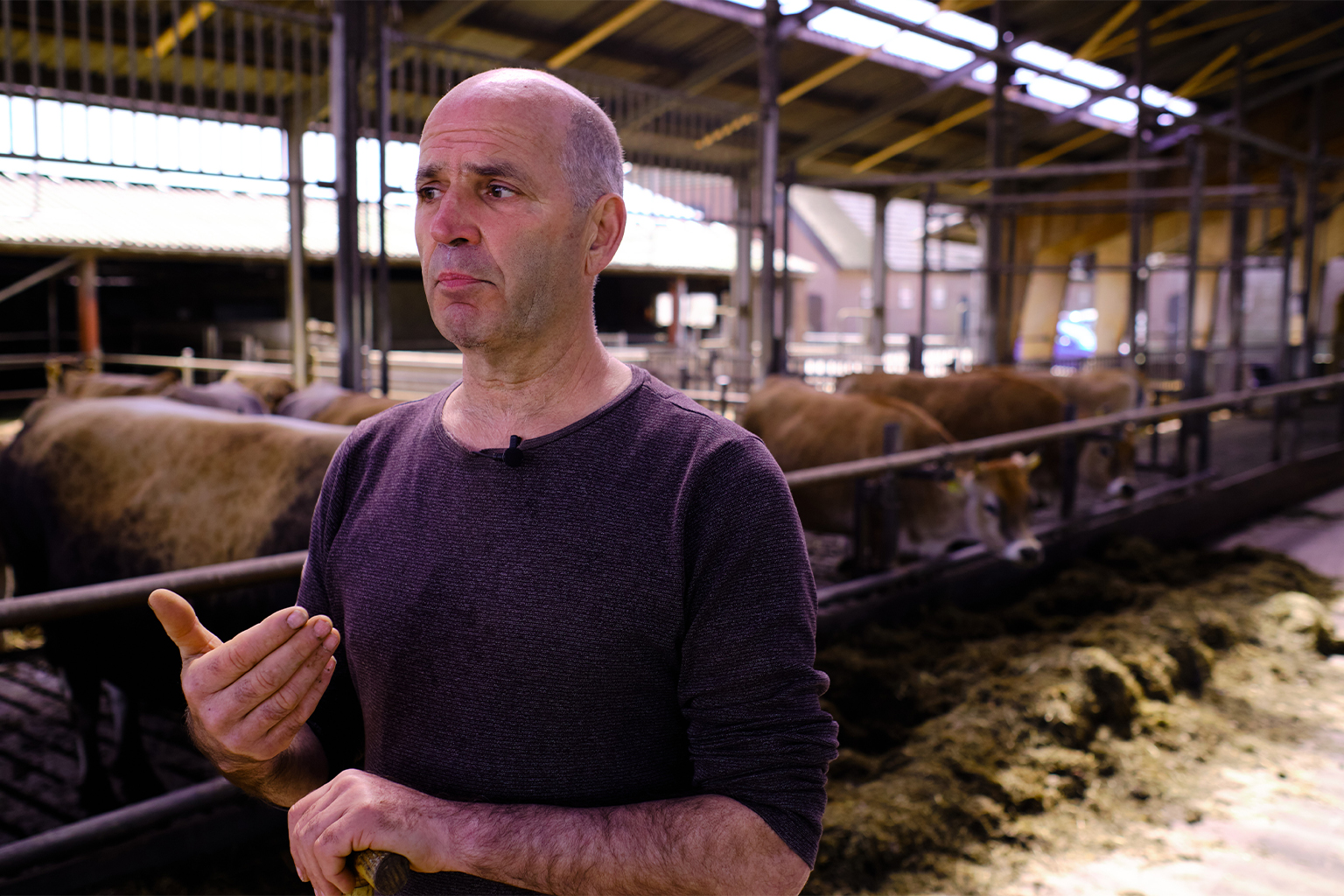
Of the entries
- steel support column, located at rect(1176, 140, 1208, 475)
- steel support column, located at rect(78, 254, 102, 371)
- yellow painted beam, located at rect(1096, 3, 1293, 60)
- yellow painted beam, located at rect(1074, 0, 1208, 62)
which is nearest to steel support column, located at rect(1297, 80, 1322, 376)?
yellow painted beam, located at rect(1096, 3, 1293, 60)

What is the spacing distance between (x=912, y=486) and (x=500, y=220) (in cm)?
476

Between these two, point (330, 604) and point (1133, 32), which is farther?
point (1133, 32)

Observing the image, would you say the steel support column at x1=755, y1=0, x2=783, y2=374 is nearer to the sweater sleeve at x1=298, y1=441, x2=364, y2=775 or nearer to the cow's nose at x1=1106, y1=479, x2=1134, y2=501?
the cow's nose at x1=1106, y1=479, x2=1134, y2=501

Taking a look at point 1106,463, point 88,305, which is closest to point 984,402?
point 1106,463

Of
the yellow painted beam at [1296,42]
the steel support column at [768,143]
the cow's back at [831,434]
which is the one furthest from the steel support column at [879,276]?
the cow's back at [831,434]

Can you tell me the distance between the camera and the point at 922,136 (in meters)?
14.4

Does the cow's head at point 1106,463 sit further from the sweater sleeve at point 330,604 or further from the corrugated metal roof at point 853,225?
the corrugated metal roof at point 853,225

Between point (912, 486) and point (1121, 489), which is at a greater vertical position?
point (912, 486)

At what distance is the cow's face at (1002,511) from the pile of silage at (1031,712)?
24 cm

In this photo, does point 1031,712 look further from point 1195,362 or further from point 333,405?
point 1195,362

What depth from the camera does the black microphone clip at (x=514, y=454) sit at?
3.82 feet

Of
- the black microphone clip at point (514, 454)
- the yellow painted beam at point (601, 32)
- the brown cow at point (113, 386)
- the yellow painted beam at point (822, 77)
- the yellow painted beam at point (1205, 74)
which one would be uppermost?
the yellow painted beam at point (1205, 74)

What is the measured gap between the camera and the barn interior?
5.33 meters

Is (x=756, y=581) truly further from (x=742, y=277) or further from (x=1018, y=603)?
(x=742, y=277)
